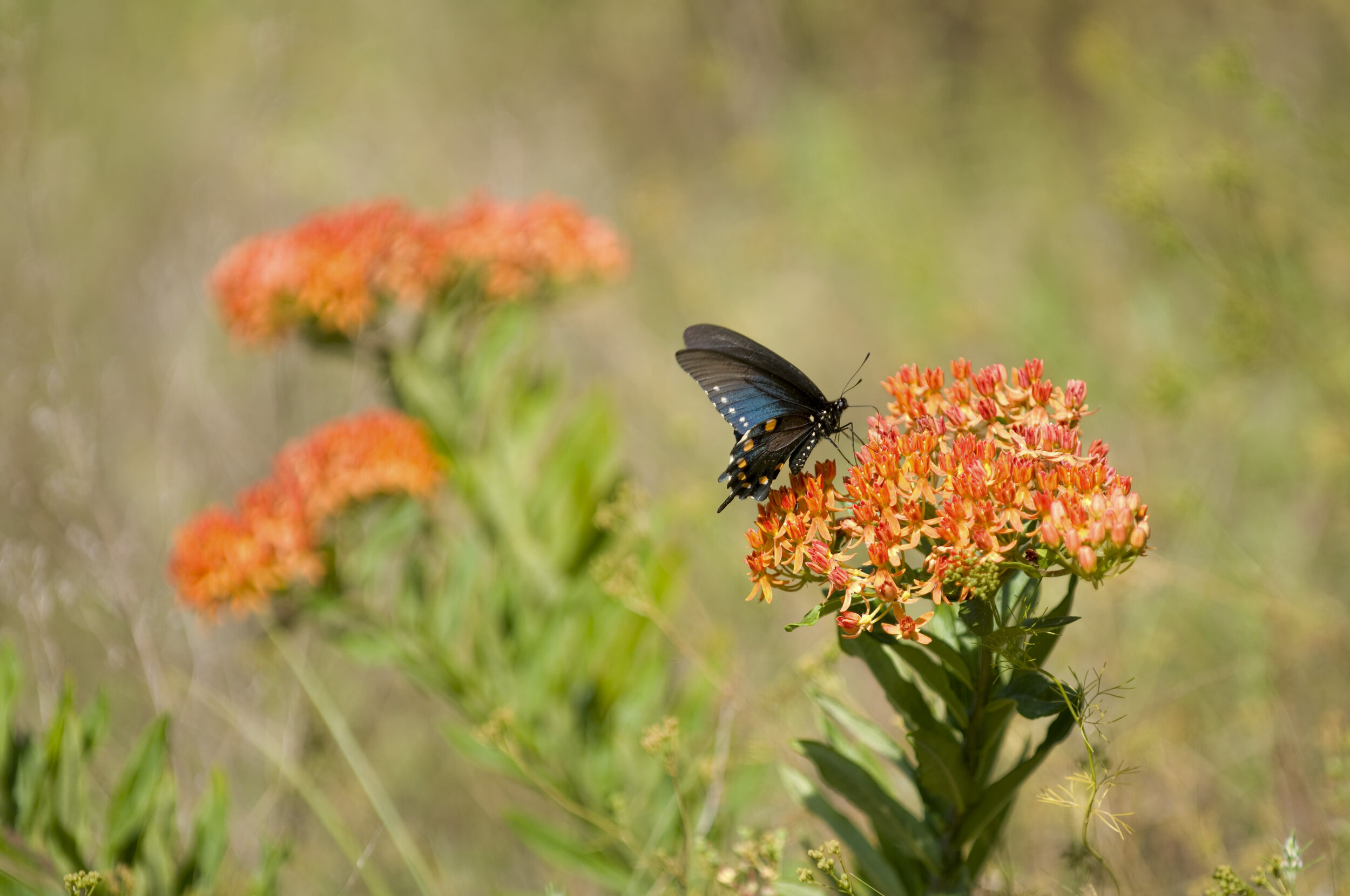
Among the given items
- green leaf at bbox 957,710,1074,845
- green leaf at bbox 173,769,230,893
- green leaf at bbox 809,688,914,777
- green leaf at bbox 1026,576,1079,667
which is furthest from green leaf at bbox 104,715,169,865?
green leaf at bbox 1026,576,1079,667

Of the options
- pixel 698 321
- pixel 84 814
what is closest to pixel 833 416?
pixel 84 814

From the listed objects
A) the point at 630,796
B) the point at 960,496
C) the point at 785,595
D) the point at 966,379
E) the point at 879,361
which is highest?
the point at 879,361

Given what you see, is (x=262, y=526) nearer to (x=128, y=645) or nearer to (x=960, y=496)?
(x=128, y=645)

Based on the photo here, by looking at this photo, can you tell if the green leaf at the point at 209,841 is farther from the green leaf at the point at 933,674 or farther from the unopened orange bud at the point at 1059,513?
the unopened orange bud at the point at 1059,513

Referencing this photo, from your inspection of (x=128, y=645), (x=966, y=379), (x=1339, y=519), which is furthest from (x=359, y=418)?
(x=1339, y=519)

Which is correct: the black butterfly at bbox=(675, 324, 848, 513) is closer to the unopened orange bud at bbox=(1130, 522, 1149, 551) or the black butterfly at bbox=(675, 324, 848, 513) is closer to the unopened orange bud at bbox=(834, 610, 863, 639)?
the unopened orange bud at bbox=(834, 610, 863, 639)
